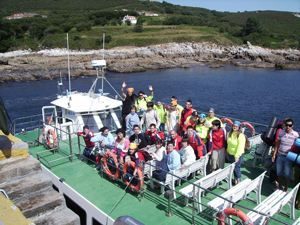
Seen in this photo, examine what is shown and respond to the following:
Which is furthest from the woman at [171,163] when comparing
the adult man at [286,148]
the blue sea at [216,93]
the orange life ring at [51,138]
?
the blue sea at [216,93]

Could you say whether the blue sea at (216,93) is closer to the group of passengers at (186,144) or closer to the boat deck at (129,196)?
the group of passengers at (186,144)

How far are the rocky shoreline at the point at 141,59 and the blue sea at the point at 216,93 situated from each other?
803 cm

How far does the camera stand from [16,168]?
466 centimetres

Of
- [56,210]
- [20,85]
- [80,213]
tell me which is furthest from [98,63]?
[20,85]

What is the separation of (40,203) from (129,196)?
2.42 meters

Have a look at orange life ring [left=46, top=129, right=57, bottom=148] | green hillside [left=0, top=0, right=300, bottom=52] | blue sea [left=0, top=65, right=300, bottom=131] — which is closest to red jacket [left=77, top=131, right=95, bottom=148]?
orange life ring [left=46, top=129, right=57, bottom=148]

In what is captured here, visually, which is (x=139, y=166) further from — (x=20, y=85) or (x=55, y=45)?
(x=55, y=45)

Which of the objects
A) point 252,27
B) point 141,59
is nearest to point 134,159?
point 141,59

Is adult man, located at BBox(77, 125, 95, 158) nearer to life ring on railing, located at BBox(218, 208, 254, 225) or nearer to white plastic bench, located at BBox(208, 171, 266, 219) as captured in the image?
white plastic bench, located at BBox(208, 171, 266, 219)

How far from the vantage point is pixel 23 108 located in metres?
29.0

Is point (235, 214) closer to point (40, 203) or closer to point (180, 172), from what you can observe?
point (180, 172)

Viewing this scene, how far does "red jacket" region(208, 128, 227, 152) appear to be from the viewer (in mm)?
6594

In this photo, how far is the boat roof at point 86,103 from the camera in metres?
9.44

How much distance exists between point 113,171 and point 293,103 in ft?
97.5
